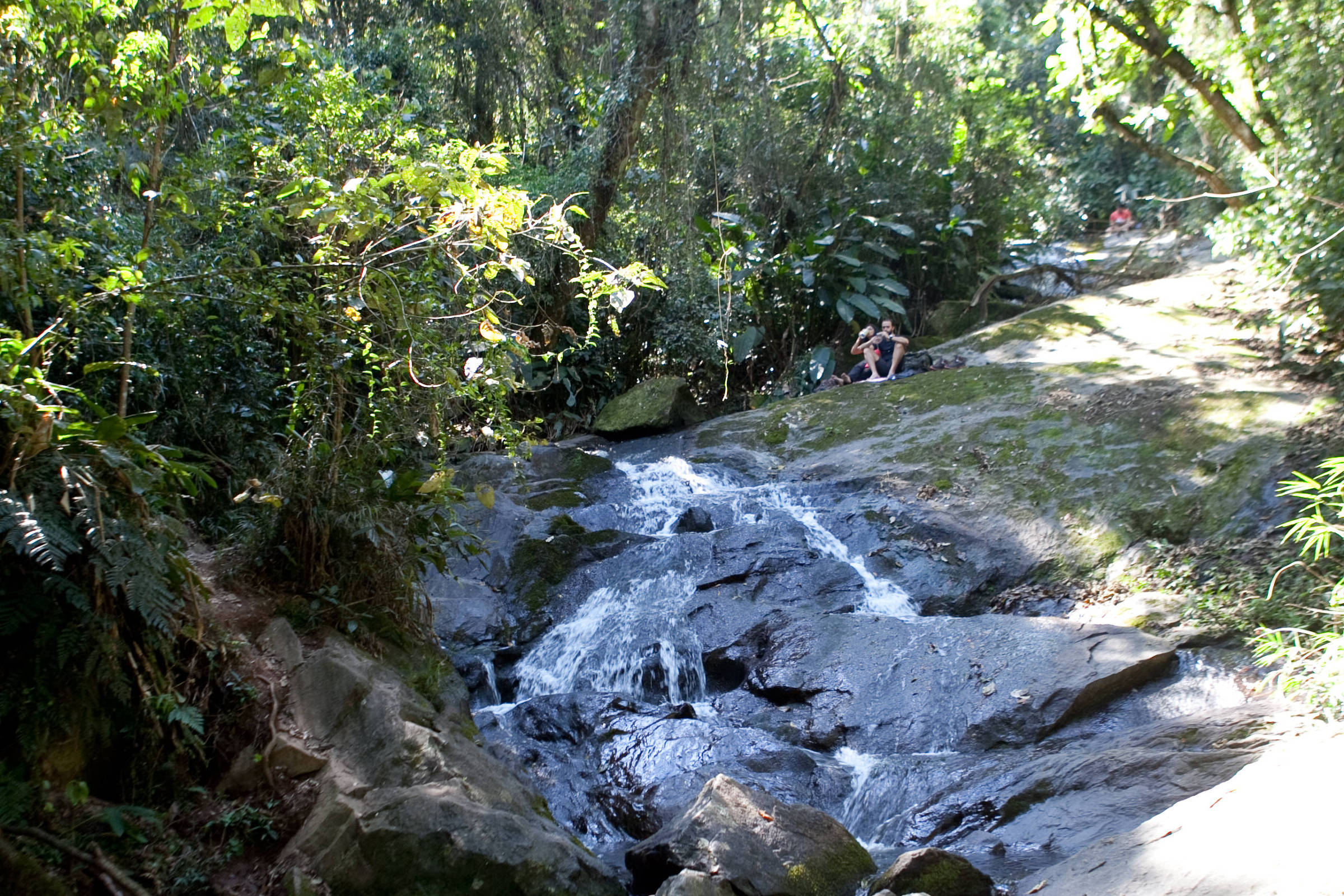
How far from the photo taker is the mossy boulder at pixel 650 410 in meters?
11.3

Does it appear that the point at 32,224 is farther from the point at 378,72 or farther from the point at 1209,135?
the point at 1209,135

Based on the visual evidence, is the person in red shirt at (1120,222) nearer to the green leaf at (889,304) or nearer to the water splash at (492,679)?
the green leaf at (889,304)

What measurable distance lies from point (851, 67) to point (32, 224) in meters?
10.8

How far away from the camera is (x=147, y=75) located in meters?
4.32

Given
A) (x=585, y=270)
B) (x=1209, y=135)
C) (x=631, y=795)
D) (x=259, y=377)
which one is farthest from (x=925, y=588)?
(x=1209, y=135)

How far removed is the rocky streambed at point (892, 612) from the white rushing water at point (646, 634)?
0.07 ft

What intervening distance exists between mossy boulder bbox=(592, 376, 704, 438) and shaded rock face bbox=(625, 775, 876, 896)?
23.6 feet

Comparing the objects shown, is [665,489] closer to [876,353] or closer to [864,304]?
[876,353]

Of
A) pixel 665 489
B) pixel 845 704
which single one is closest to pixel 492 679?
pixel 845 704

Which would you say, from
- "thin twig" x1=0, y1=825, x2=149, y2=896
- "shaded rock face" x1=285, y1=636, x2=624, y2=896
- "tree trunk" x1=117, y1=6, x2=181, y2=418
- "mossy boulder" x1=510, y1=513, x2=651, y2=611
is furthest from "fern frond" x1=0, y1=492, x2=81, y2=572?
"mossy boulder" x1=510, y1=513, x2=651, y2=611

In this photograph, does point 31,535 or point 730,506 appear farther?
point 730,506

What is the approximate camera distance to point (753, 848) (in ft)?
13.0

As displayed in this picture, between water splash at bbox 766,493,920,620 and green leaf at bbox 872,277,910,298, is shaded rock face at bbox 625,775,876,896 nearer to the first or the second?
water splash at bbox 766,493,920,620

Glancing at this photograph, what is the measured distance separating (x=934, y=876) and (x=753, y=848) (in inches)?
30.8
